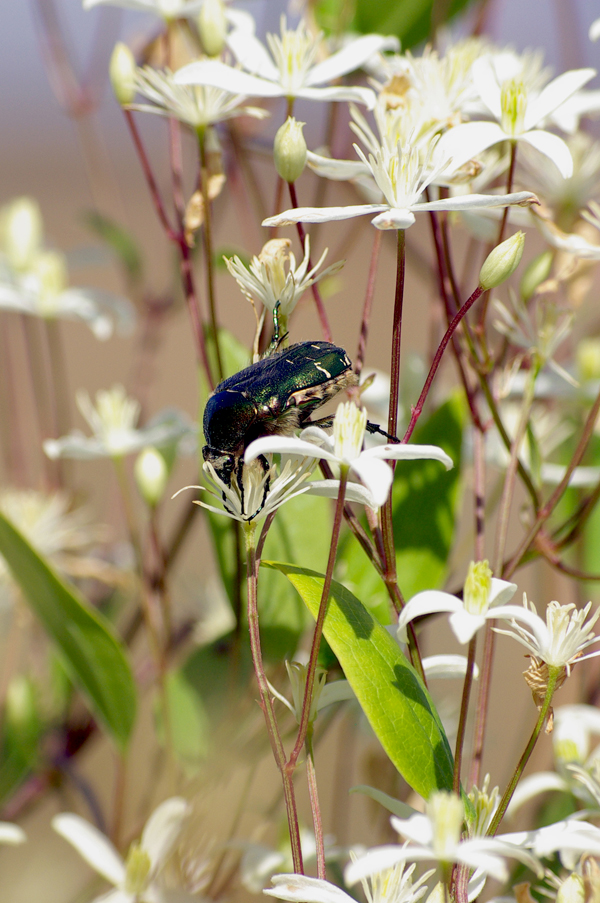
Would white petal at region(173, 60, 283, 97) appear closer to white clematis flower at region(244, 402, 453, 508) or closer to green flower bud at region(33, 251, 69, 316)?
white clematis flower at region(244, 402, 453, 508)

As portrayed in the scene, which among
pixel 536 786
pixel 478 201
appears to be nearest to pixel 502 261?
pixel 478 201

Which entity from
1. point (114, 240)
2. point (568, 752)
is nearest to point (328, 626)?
point (568, 752)

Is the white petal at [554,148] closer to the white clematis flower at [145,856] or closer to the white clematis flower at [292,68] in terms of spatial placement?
the white clematis flower at [292,68]

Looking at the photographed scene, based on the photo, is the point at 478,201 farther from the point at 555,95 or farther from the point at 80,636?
the point at 80,636

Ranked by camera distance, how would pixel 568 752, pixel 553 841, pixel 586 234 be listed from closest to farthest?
pixel 553 841 → pixel 568 752 → pixel 586 234

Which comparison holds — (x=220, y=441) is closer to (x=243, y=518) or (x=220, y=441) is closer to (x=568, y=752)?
(x=243, y=518)

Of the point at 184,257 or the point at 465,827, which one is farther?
the point at 184,257
